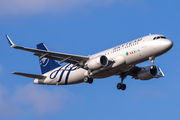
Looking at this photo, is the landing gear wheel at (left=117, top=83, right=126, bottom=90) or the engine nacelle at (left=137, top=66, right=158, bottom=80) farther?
the landing gear wheel at (left=117, top=83, right=126, bottom=90)

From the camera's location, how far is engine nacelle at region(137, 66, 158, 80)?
172 feet

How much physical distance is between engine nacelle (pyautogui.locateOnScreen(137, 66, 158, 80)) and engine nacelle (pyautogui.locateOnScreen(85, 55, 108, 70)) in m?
8.98

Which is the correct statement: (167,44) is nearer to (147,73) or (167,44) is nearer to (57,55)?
(147,73)

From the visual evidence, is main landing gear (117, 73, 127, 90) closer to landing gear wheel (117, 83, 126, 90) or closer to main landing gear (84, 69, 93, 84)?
landing gear wheel (117, 83, 126, 90)

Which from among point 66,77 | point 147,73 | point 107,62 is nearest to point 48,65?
point 66,77

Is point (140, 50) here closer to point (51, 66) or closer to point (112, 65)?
point (112, 65)

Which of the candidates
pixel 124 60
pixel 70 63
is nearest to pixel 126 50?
pixel 124 60

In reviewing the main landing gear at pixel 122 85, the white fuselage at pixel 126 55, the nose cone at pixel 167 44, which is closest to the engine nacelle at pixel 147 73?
the main landing gear at pixel 122 85

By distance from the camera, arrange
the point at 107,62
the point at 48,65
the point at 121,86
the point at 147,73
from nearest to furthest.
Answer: the point at 107,62
the point at 147,73
the point at 121,86
the point at 48,65

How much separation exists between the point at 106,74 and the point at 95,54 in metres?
3.20

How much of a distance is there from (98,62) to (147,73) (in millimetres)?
9981

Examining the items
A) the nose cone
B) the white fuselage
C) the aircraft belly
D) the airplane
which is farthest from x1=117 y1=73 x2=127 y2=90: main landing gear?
the nose cone

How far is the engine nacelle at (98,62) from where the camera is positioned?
151ft

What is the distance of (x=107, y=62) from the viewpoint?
45.9m
